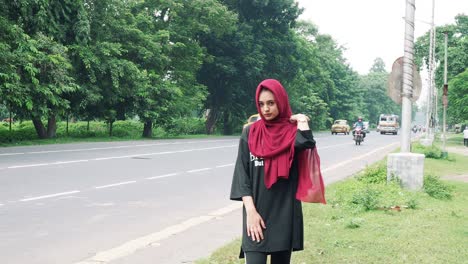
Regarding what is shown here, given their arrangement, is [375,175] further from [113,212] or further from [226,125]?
[226,125]

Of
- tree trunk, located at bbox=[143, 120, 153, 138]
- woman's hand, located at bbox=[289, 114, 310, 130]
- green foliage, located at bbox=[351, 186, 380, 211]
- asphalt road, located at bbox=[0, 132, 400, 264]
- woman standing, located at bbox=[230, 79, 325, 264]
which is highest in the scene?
woman's hand, located at bbox=[289, 114, 310, 130]

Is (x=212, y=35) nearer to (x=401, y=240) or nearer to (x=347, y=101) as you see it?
(x=401, y=240)

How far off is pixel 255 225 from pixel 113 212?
18.6 ft

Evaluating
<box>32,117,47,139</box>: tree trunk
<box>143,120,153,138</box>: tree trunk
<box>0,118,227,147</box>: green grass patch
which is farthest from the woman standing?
<box>143,120,153,138</box>: tree trunk

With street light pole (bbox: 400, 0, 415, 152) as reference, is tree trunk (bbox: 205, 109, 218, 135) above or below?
below

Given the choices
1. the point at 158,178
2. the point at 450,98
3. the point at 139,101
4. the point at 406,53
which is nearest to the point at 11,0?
the point at 139,101

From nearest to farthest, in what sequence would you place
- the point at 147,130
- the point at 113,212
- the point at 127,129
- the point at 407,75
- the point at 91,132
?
the point at 113,212
the point at 407,75
the point at 91,132
the point at 147,130
the point at 127,129

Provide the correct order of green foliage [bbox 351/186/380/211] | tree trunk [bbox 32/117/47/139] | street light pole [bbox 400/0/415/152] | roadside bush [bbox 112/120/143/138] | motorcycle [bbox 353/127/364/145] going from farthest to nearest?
roadside bush [bbox 112/120/143/138], motorcycle [bbox 353/127/364/145], tree trunk [bbox 32/117/47/139], street light pole [bbox 400/0/415/152], green foliage [bbox 351/186/380/211]

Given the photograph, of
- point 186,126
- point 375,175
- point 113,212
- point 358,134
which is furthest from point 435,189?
point 186,126

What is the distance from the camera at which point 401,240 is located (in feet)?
21.2

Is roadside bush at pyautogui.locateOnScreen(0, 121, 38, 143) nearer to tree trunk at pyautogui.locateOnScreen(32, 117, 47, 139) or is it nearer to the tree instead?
tree trunk at pyautogui.locateOnScreen(32, 117, 47, 139)

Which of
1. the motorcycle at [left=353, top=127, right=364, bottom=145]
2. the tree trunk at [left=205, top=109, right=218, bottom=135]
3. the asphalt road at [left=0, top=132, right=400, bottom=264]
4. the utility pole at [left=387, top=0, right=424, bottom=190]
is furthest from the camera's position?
the tree trunk at [left=205, top=109, right=218, bottom=135]

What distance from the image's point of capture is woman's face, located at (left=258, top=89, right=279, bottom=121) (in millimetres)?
3277

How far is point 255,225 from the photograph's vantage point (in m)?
3.32
